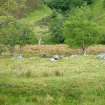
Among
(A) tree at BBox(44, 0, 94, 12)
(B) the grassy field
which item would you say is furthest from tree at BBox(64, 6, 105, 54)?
(A) tree at BBox(44, 0, 94, 12)

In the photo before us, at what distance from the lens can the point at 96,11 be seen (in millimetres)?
130125

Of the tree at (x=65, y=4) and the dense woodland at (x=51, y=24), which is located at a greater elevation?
the tree at (x=65, y=4)

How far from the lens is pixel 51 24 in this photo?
358ft

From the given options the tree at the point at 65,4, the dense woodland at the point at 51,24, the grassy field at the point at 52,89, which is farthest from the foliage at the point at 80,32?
the tree at the point at 65,4

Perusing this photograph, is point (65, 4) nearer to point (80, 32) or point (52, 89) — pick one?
point (80, 32)

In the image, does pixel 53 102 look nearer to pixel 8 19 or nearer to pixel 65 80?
pixel 65 80

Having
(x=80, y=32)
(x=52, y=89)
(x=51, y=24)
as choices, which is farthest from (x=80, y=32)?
(x=52, y=89)

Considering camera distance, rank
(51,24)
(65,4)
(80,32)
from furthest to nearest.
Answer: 1. (65,4)
2. (51,24)
3. (80,32)

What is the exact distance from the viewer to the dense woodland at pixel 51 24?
27922mm

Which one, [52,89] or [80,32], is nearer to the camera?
[52,89]

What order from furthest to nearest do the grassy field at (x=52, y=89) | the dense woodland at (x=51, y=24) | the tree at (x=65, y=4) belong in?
1. the tree at (x=65, y=4)
2. the dense woodland at (x=51, y=24)
3. the grassy field at (x=52, y=89)

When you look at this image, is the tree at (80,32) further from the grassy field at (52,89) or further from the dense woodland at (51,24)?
the grassy field at (52,89)

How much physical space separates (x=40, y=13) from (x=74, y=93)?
10808 centimetres

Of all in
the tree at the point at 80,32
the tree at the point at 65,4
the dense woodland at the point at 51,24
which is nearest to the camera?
the dense woodland at the point at 51,24
